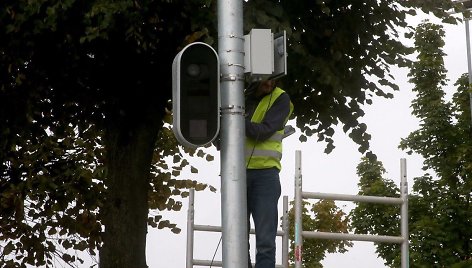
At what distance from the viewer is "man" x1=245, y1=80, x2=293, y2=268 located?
28.2ft

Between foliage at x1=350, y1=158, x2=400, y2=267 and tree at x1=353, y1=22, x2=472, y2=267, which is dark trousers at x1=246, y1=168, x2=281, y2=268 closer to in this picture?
tree at x1=353, y1=22, x2=472, y2=267

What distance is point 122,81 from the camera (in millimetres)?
14688

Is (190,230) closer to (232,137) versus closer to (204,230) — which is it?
(204,230)

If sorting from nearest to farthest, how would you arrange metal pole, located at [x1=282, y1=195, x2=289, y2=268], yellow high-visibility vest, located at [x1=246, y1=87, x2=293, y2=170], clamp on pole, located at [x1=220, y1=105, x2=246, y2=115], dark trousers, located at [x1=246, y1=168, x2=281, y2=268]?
clamp on pole, located at [x1=220, y1=105, x2=246, y2=115] < dark trousers, located at [x1=246, y1=168, x2=281, y2=268] < yellow high-visibility vest, located at [x1=246, y1=87, x2=293, y2=170] < metal pole, located at [x1=282, y1=195, x2=289, y2=268]

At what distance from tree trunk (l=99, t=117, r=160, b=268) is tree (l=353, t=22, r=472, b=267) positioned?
15.5 m

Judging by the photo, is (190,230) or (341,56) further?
(341,56)

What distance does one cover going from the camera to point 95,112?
50.3ft

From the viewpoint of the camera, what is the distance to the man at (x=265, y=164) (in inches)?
338

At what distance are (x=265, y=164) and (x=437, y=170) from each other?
23855mm

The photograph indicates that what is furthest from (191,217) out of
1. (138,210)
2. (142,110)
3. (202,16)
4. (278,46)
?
(278,46)

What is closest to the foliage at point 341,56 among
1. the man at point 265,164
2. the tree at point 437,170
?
the man at point 265,164

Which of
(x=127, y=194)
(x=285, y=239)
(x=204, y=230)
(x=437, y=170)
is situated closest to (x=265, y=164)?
(x=285, y=239)

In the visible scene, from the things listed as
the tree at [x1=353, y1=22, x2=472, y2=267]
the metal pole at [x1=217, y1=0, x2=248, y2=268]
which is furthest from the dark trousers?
the tree at [x1=353, y1=22, x2=472, y2=267]

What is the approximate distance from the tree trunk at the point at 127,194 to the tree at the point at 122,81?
0.05ft
